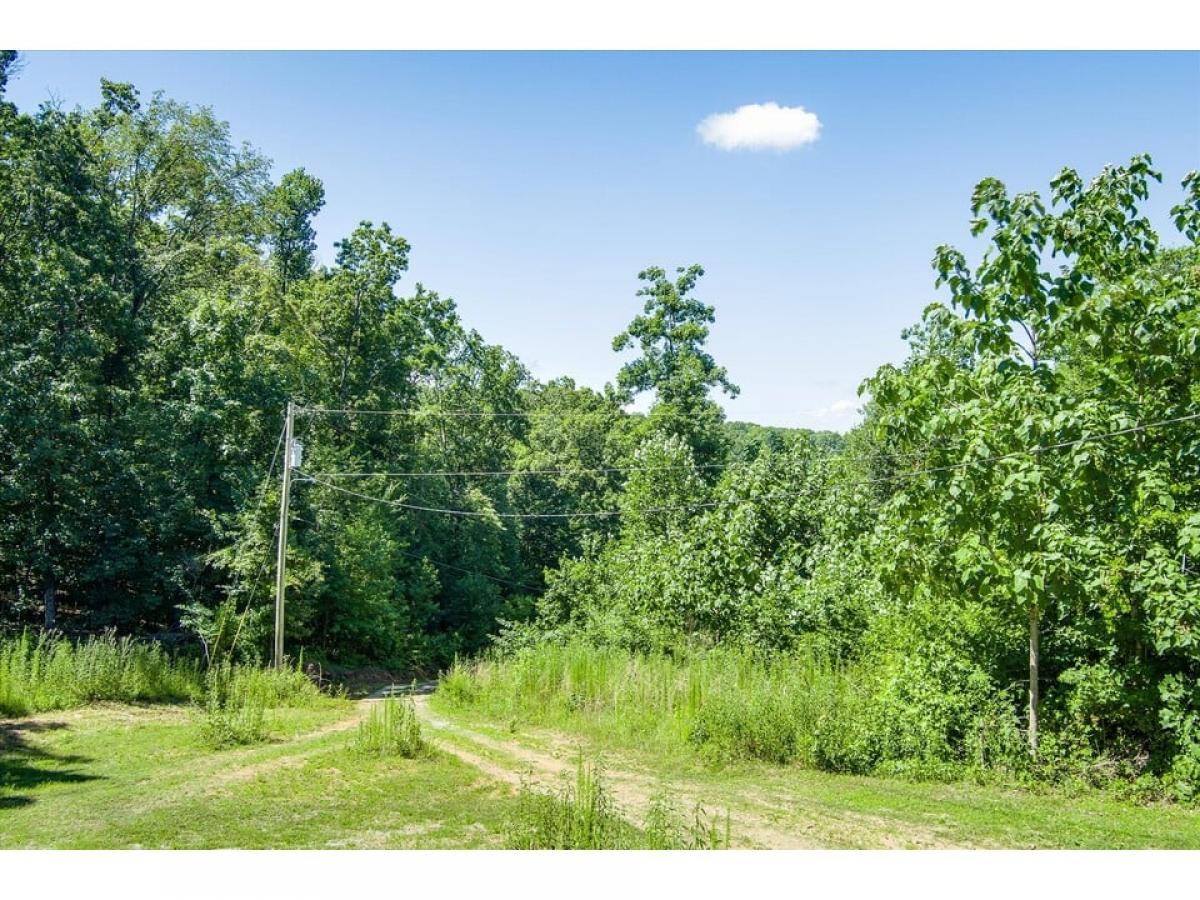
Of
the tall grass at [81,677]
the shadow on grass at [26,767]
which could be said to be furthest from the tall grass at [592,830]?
the tall grass at [81,677]

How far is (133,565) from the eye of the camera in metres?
19.6

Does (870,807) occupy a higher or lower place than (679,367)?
lower

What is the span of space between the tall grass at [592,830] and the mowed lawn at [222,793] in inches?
15.6

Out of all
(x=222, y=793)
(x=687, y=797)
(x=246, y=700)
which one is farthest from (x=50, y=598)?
(x=687, y=797)

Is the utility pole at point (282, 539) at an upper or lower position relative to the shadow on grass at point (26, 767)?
upper

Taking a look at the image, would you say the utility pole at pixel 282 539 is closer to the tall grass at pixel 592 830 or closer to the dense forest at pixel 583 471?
A: the dense forest at pixel 583 471

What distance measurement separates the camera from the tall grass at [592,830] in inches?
234

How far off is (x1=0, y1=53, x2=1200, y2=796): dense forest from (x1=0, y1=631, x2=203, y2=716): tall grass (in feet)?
5.69

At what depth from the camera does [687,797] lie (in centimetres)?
841

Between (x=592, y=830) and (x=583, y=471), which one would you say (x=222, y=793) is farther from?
(x=583, y=471)

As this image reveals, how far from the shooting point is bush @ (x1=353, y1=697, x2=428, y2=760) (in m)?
10.5

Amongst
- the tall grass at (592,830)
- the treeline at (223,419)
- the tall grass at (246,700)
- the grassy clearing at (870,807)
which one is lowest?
the tall grass at (246,700)

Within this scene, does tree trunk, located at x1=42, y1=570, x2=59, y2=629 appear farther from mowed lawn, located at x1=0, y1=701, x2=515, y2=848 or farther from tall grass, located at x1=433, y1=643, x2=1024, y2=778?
tall grass, located at x1=433, y1=643, x2=1024, y2=778

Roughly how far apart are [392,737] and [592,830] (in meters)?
5.27
